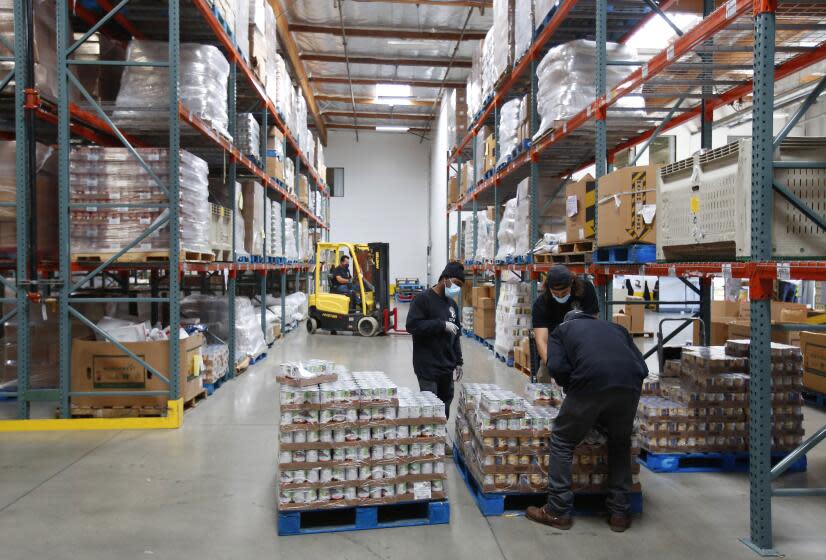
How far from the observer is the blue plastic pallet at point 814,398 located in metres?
6.93

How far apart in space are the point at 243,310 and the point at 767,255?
775cm

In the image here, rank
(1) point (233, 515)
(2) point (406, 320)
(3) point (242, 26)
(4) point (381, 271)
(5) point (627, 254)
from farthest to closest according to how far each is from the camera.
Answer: (4) point (381, 271), (3) point (242, 26), (2) point (406, 320), (5) point (627, 254), (1) point (233, 515)

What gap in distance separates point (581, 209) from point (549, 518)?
373 centimetres

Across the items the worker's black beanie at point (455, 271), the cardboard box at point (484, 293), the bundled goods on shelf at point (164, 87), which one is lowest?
the cardboard box at point (484, 293)

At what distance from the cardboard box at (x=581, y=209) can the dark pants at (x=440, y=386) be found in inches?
94.1

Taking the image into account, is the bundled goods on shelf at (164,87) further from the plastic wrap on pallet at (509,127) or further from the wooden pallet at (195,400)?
the plastic wrap on pallet at (509,127)

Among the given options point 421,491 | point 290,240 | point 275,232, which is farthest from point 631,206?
point 290,240

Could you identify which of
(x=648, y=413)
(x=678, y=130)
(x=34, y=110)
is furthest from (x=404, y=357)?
(x=678, y=130)

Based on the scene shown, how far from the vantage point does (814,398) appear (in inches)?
283

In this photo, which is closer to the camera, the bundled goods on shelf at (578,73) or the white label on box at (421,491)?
Answer: the white label on box at (421,491)

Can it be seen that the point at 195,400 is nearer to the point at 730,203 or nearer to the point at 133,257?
the point at 133,257

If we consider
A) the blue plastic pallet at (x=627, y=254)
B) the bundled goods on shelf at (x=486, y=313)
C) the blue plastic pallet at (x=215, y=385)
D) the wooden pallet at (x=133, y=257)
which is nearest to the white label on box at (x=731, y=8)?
the blue plastic pallet at (x=627, y=254)

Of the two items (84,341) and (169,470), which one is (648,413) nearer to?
(169,470)

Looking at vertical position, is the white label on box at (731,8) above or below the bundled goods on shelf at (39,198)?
above
